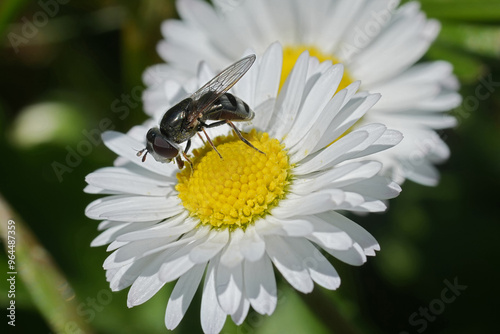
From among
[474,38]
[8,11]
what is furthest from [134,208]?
[474,38]

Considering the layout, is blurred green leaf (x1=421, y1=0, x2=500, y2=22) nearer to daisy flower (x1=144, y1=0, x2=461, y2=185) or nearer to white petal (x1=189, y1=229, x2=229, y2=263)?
daisy flower (x1=144, y1=0, x2=461, y2=185)

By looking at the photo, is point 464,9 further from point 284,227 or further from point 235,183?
point 284,227

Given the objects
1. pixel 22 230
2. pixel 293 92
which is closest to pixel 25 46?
pixel 22 230

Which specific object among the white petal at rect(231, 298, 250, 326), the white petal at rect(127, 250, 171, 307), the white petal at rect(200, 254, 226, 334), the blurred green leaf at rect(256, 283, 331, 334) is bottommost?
the blurred green leaf at rect(256, 283, 331, 334)

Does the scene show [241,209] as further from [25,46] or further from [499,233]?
[25,46]

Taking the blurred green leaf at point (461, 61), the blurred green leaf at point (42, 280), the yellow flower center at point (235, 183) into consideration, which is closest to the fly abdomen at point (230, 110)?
the yellow flower center at point (235, 183)

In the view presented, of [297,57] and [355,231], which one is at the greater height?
[297,57]

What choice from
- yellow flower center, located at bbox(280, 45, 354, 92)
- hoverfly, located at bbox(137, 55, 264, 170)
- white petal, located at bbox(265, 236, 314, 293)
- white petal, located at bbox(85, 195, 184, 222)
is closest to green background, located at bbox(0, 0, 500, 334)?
yellow flower center, located at bbox(280, 45, 354, 92)
